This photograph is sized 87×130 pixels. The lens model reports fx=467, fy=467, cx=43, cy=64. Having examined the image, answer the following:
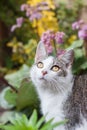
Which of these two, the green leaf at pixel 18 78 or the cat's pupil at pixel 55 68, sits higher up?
the cat's pupil at pixel 55 68

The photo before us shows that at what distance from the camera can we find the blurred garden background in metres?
3.39

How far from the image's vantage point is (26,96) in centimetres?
332

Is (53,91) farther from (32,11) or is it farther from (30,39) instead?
(30,39)

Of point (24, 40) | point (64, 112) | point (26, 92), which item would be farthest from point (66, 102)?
point (24, 40)

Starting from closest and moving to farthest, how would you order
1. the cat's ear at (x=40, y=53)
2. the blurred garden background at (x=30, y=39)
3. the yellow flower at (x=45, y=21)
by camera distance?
1. the cat's ear at (x=40, y=53)
2. the blurred garden background at (x=30, y=39)
3. the yellow flower at (x=45, y=21)

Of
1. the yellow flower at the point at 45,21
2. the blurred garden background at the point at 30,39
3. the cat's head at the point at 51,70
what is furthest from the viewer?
the yellow flower at the point at 45,21

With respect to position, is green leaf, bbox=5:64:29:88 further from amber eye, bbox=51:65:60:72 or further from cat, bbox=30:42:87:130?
amber eye, bbox=51:65:60:72

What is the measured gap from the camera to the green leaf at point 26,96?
327 centimetres

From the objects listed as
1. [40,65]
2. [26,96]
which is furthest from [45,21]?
[40,65]

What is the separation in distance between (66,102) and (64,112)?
0.21ft

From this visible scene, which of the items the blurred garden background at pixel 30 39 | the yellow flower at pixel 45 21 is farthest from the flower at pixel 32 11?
the yellow flower at pixel 45 21

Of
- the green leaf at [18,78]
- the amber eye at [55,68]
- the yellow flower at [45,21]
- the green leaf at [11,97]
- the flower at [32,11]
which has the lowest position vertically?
the green leaf at [11,97]

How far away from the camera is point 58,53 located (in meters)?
3.37

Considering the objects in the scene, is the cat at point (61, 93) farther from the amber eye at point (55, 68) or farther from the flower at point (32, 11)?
the flower at point (32, 11)
